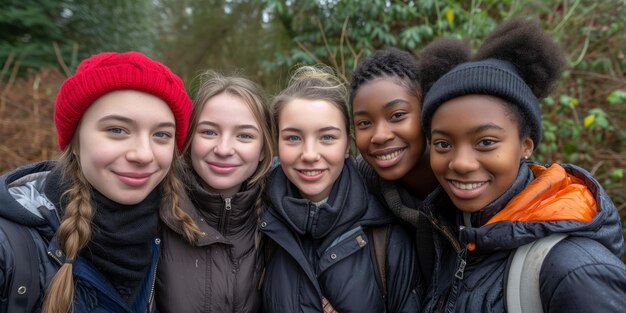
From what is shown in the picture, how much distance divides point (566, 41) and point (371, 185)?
4.21m

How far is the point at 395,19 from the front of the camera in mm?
5340

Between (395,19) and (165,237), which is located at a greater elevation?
(395,19)

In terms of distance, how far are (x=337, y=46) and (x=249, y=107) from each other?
3.45m

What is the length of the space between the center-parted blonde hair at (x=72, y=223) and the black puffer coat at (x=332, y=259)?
1.42 feet

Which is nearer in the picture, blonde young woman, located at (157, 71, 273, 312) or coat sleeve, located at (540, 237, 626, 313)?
coat sleeve, located at (540, 237, 626, 313)

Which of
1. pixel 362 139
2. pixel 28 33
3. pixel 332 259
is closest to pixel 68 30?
pixel 28 33

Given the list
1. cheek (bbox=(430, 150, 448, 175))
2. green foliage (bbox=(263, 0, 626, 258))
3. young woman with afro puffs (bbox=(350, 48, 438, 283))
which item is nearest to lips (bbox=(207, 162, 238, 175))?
young woman with afro puffs (bbox=(350, 48, 438, 283))

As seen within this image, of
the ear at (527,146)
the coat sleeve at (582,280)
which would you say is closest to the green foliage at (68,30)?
the ear at (527,146)

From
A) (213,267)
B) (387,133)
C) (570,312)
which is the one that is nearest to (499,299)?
(570,312)

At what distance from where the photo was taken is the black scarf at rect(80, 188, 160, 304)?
1.73 metres

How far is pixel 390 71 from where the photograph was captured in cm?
218

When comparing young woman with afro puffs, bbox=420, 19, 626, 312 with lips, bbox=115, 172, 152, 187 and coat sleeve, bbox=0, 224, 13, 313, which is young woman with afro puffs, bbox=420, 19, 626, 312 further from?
coat sleeve, bbox=0, 224, 13, 313

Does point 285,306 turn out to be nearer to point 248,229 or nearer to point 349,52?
point 248,229

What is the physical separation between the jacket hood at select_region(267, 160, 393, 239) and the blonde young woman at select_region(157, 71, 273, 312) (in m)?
0.14
